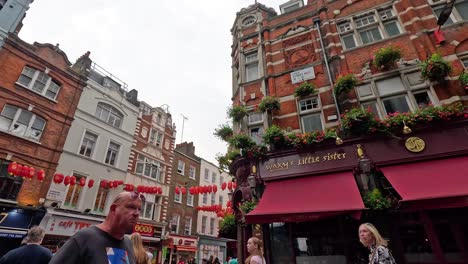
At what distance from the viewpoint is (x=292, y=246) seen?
8297 millimetres

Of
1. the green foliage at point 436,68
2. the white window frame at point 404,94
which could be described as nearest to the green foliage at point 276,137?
the white window frame at point 404,94

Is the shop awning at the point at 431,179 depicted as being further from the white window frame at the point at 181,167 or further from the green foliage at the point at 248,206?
the white window frame at the point at 181,167

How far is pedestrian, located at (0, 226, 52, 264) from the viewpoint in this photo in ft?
12.6

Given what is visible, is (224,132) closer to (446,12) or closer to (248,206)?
(248,206)

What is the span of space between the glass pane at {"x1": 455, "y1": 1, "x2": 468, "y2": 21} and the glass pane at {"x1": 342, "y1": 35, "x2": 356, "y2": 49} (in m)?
4.17

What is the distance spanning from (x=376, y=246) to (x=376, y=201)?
3.86 m

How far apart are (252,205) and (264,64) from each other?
7641 millimetres

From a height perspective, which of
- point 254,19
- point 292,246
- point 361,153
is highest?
point 254,19

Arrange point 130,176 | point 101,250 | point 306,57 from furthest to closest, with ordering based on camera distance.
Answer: point 130,176 < point 306,57 < point 101,250

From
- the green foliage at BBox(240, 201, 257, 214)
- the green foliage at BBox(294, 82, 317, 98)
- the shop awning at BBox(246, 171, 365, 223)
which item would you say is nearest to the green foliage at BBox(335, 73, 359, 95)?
the green foliage at BBox(294, 82, 317, 98)

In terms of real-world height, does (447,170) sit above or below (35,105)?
below

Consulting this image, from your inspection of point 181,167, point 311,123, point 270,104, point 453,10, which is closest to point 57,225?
point 181,167

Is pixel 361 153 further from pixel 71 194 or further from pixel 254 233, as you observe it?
pixel 71 194

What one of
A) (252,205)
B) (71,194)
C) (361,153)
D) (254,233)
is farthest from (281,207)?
(71,194)
